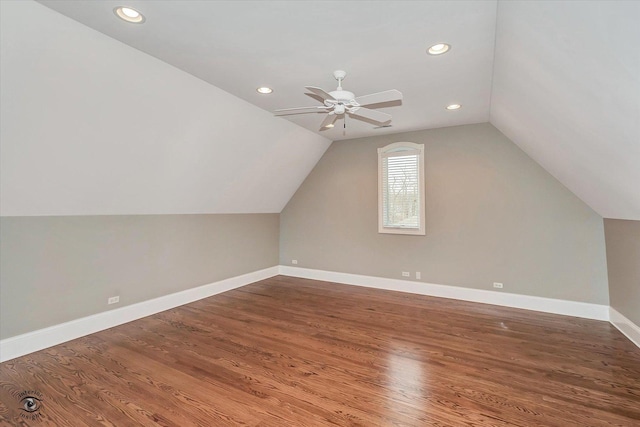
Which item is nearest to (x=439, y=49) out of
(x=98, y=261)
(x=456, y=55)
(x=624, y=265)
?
(x=456, y=55)

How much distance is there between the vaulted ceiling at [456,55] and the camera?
1.70 metres

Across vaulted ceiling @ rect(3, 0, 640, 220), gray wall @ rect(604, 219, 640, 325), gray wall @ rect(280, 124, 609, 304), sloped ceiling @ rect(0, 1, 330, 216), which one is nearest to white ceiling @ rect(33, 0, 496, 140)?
vaulted ceiling @ rect(3, 0, 640, 220)

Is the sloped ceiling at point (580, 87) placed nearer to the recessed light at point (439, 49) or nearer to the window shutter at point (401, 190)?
the recessed light at point (439, 49)

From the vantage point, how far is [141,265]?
13.4 ft

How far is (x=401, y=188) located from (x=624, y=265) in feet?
9.88

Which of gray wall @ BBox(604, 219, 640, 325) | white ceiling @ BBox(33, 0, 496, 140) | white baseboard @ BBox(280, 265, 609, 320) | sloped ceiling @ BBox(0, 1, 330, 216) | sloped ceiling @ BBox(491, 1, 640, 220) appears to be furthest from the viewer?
white baseboard @ BBox(280, 265, 609, 320)

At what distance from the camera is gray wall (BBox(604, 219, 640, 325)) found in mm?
3133

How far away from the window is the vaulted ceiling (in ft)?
5.66

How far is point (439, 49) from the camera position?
8.29ft

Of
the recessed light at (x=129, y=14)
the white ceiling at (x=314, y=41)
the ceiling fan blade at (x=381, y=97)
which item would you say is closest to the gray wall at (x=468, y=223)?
the white ceiling at (x=314, y=41)

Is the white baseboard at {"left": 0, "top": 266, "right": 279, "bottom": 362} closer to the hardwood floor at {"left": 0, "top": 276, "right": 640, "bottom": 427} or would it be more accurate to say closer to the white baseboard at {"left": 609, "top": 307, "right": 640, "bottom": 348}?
the hardwood floor at {"left": 0, "top": 276, "right": 640, "bottom": 427}

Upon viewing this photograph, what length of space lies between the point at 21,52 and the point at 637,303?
6019mm

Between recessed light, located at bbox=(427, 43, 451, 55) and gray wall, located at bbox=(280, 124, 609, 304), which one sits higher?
recessed light, located at bbox=(427, 43, 451, 55)

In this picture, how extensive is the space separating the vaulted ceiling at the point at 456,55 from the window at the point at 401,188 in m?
1.72
